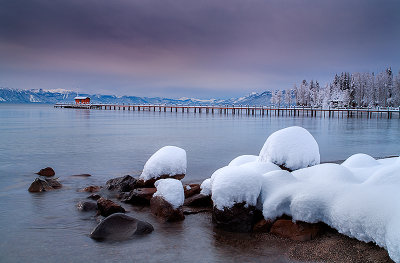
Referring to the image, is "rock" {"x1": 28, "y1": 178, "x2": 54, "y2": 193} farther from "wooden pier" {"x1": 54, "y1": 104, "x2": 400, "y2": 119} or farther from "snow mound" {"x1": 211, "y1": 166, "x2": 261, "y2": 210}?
"wooden pier" {"x1": 54, "y1": 104, "x2": 400, "y2": 119}

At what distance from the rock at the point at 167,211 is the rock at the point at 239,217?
1147 mm

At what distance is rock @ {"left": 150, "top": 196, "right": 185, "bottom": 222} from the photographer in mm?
7078

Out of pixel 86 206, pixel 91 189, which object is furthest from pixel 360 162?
pixel 91 189

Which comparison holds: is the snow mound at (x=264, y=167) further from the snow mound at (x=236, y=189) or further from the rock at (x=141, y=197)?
the rock at (x=141, y=197)

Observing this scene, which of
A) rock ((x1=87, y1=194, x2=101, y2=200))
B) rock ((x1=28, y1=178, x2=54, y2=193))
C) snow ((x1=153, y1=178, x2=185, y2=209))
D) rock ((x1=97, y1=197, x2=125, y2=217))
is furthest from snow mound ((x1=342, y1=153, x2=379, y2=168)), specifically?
rock ((x1=28, y1=178, x2=54, y2=193))

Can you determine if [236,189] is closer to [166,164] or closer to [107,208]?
[107,208]

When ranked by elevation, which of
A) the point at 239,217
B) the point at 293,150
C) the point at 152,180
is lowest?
the point at 239,217

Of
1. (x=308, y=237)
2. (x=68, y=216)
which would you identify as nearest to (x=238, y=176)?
(x=308, y=237)

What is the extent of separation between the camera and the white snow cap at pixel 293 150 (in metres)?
7.67

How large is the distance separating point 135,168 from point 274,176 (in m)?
8.13

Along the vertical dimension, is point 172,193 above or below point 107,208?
above

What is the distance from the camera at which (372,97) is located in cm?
10131

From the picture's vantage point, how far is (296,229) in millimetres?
5863

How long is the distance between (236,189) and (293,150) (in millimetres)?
2263
